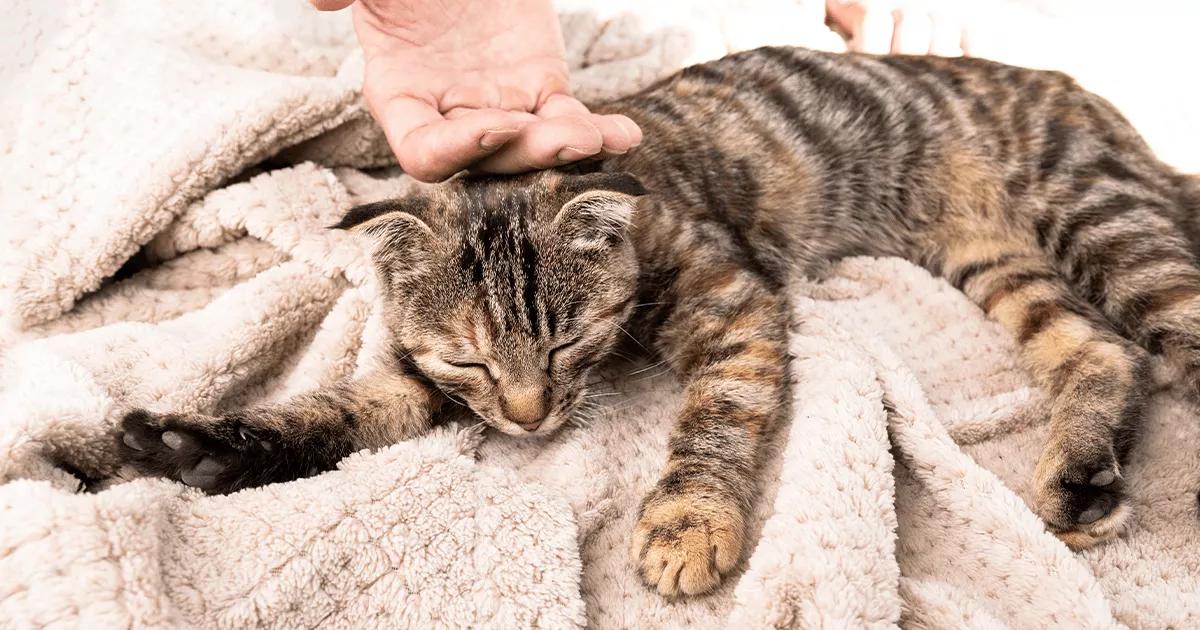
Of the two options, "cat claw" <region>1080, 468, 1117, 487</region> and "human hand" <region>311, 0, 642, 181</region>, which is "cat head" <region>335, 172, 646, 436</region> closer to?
"human hand" <region>311, 0, 642, 181</region>

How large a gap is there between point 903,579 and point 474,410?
926 millimetres

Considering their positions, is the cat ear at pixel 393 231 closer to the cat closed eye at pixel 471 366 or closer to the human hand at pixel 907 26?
the cat closed eye at pixel 471 366

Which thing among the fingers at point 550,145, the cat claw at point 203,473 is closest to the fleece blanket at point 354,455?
the cat claw at point 203,473

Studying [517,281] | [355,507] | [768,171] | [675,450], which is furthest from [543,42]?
[355,507]

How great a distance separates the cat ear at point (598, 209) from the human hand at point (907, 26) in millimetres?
1690

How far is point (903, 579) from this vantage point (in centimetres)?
140

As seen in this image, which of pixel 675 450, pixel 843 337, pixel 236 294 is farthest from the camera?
pixel 236 294

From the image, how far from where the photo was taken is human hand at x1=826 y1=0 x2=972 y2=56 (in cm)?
288

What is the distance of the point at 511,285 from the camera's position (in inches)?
63.6

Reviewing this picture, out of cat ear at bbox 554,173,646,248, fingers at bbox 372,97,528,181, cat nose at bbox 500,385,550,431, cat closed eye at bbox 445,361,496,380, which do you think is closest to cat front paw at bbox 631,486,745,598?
cat nose at bbox 500,385,550,431

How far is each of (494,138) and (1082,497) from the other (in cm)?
144

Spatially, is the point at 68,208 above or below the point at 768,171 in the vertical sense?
above

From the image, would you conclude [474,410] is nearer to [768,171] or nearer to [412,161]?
[412,161]

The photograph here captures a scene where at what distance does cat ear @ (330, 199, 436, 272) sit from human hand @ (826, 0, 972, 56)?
1998 millimetres
